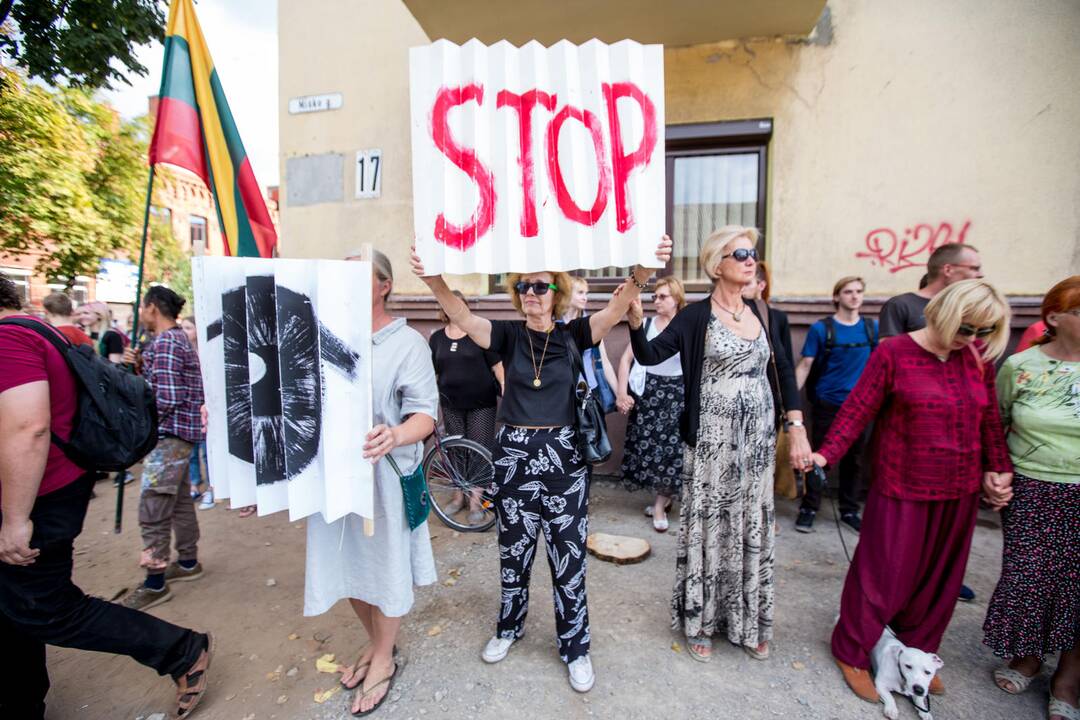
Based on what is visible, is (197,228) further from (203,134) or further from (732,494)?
(732,494)

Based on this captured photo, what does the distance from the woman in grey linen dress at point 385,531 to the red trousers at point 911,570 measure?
2143 mm

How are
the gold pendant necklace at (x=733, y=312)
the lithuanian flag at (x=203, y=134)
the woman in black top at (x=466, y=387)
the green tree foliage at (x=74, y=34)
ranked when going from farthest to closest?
the woman in black top at (x=466, y=387)
the green tree foliage at (x=74, y=34)
the lithuanian flag at (x=203, y=134)
the gold pendant necklace at (x=733, y=312)

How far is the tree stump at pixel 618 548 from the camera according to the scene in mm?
3664

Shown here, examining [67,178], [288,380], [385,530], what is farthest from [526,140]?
[67,178]

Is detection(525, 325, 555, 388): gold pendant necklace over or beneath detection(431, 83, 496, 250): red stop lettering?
beneath

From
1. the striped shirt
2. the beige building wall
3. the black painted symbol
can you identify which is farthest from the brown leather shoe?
the striped shirt

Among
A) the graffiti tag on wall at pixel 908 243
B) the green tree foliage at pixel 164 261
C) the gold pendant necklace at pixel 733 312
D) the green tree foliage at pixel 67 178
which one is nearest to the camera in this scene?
the gold pendant necklace at pixel 733 312

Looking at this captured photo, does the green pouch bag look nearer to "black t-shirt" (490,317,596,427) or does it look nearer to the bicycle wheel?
"black t-shirt" (490,317,596,427)

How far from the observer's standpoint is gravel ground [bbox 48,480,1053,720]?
2.38m

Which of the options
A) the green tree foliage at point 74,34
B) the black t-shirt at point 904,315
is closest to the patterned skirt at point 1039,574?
the black t-shirt at point 904,315

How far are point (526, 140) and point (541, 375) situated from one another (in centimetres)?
105

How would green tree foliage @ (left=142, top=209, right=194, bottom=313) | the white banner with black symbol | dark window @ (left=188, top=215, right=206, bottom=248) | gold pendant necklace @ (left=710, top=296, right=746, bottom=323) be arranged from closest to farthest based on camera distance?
1. the white banner with black symbol
2. gold pendant necklace @ (left=710, top=296, right=746, bottom=323)
3. green tree foliage @ (left=142, top=209, right=194, bottom=313)
4. dark window @ (left=188, top=215, right=206, bottom=248)

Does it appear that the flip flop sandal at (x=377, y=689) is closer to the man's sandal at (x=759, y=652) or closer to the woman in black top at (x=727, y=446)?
the woman in black top at (x=727, y=446)

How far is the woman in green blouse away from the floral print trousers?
2.05 meters
